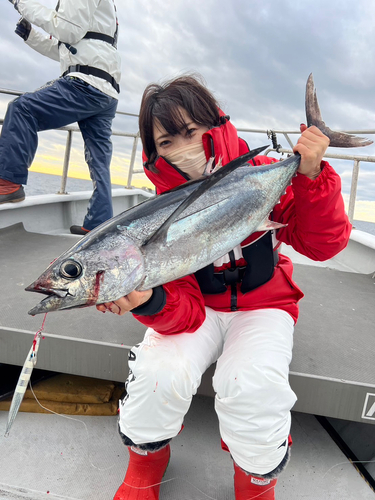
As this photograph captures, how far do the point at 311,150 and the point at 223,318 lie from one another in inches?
33.3

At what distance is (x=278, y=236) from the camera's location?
1.64m

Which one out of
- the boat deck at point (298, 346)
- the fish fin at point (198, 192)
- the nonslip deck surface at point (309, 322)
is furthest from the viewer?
the nonslip deck surface at point (309, 322)

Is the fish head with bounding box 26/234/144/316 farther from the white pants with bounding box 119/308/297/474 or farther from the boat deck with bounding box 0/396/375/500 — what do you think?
the boat deck with bounding box 0/396/375/500

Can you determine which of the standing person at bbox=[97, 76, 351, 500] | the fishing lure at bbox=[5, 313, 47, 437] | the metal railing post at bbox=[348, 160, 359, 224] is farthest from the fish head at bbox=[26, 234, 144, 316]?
the metal railing post at bbox=[348, 160, 359, 224]

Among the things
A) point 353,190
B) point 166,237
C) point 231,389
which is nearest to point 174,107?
point 166,237

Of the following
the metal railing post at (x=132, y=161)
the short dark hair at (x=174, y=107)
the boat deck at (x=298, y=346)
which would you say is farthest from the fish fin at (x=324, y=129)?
the metal railing post at (x=132, y=161)

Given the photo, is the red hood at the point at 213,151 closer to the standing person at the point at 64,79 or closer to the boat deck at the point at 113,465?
the boat deck at the point at 113,465

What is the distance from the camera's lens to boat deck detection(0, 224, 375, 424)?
4.78 feet

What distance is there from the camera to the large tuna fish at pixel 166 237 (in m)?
0.97

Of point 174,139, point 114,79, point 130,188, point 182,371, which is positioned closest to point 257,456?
point 182,371

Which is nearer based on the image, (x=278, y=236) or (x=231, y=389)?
(x=231, y=389)

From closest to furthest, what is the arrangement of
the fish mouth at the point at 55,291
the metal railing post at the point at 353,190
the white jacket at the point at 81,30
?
the fish mouth at the point at 55,291, the white jacket at the point at 81,30, the metal railing post at the point at 353,190

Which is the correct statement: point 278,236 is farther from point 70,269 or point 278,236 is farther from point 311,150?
point 70,269

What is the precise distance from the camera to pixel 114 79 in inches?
123
